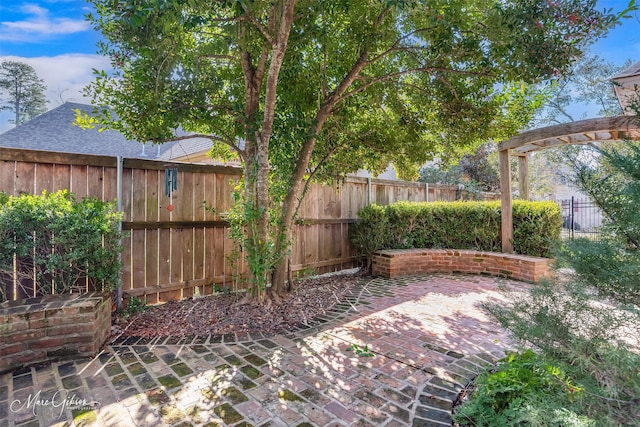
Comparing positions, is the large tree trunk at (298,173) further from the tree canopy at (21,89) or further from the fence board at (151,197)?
the tree canopy at (21,89)

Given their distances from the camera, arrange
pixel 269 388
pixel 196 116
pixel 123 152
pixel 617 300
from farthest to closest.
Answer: pixel 123 152, pixel 196 116, pixel 269 388, pixel 617 300

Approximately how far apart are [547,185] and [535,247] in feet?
36.2

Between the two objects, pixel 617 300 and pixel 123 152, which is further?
pixel 123 152

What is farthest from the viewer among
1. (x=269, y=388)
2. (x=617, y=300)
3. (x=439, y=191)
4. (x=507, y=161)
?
(x=439, y=191)

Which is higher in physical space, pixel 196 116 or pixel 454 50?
pixel 454 50

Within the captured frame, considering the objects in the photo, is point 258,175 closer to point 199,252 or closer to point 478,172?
point 199,252

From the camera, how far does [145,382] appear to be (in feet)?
7.22

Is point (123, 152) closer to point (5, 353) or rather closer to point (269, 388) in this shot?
point (5, 353)

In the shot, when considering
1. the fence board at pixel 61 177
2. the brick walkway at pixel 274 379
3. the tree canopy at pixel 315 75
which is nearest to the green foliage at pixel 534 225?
the tree canopy at pixel 315 75

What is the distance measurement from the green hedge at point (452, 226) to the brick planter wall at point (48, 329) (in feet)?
14.3

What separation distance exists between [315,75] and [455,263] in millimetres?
4260

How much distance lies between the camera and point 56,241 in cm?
279

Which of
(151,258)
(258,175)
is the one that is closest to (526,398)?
(258,175)

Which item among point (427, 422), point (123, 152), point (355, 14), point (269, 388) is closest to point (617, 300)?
point (427, 422)
